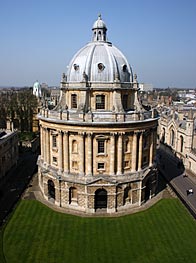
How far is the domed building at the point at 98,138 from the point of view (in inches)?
1487

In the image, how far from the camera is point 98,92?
1576 inches

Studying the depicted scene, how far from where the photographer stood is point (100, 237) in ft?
109

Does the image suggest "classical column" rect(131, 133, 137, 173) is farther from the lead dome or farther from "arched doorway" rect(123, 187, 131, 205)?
the lead dome

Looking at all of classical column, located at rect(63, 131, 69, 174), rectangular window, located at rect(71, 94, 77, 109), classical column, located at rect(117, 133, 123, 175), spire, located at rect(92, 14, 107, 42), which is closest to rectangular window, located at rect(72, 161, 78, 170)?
classical column, located at rect(63, 131, 69, 174)

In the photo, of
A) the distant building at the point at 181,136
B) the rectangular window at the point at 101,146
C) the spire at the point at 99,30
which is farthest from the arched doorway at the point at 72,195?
the distant building at the point at 181,136

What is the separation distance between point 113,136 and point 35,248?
681 inches

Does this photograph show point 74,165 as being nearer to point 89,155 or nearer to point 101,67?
point 89,155

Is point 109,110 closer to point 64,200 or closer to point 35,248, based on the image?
point 64,200

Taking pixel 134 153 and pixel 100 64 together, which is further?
pixel 100 64

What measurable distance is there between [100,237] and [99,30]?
32537 mm

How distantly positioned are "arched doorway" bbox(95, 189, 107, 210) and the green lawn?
9.51 ft

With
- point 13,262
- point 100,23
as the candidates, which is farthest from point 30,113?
point 13,262

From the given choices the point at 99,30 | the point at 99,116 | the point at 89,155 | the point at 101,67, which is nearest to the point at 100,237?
the point at 89,155

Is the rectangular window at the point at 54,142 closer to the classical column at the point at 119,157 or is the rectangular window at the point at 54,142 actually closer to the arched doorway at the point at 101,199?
the arched doorway at the point at 101,199
